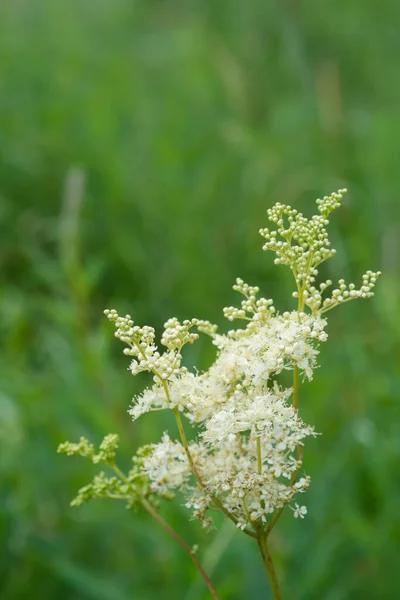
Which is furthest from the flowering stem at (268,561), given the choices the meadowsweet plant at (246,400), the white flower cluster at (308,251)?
the white flower cluster at (308,251)

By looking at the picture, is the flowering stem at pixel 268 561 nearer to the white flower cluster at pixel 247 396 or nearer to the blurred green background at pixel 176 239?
the white flower cluster at pixel 247 396

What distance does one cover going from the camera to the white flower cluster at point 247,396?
1.23 meters

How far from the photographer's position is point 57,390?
3.23m

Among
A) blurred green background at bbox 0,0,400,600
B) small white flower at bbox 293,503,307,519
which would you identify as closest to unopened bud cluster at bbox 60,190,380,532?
small white flower at bbox 293,503,307,519

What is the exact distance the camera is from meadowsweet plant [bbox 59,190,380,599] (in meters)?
1.23

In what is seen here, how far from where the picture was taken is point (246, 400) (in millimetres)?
1252

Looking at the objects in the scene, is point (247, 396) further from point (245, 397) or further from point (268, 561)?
point (268, 561)

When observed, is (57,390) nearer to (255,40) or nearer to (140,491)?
(140,491)

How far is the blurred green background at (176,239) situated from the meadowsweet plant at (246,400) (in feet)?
3.86

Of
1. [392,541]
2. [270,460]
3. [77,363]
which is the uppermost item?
[77,363]

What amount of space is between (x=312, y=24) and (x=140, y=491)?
6141 mm

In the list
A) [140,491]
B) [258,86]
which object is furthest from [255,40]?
[140,491]

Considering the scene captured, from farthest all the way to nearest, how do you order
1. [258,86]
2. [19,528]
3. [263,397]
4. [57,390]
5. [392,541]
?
[258,86] < [57,390] < [19,528] < [392,541] < [263,397]

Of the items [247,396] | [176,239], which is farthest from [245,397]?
[176,239]
